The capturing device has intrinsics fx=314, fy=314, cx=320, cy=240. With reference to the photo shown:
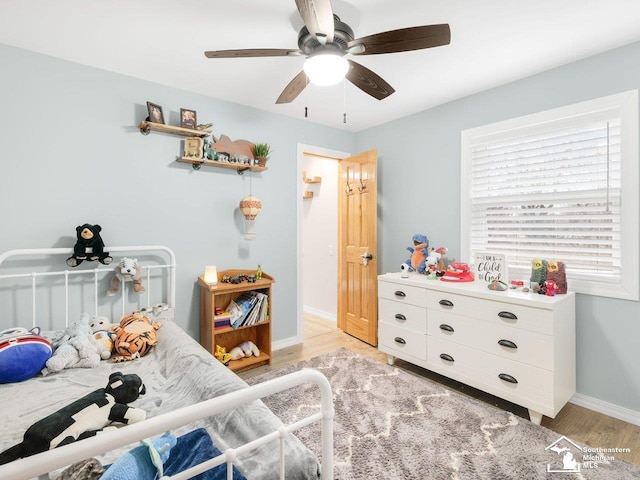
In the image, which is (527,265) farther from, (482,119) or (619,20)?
(619,20)

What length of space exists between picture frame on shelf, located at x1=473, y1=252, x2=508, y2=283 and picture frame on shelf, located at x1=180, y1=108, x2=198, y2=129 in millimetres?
2639

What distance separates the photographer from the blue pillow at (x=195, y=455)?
94cm

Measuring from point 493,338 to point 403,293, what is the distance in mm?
792

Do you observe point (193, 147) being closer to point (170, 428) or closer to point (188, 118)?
point (188, 118)

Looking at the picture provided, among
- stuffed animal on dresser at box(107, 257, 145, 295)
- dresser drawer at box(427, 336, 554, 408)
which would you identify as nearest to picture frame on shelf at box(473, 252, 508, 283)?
dresser drawer at box(427, 336, 554, 408)

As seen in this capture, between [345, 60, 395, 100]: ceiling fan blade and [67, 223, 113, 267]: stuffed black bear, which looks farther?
[67, 223, 113, 267]: stuffed black bear

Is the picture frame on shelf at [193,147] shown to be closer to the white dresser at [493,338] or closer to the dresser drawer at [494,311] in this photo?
the white dresser at [493,338]

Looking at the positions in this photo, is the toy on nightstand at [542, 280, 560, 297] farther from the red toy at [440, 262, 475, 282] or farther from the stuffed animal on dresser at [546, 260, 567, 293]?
the red toy at [440, 262, 475, 282]

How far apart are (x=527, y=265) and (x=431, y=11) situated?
A: 1986mm

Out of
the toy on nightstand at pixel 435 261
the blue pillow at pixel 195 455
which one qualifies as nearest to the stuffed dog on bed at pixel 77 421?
the blue pillow at pixel 195 455

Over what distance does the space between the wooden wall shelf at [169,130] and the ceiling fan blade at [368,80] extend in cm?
140

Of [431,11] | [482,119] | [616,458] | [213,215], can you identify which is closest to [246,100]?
[213,215]

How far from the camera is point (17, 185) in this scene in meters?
2.11

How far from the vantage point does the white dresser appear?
2002 millimetres
